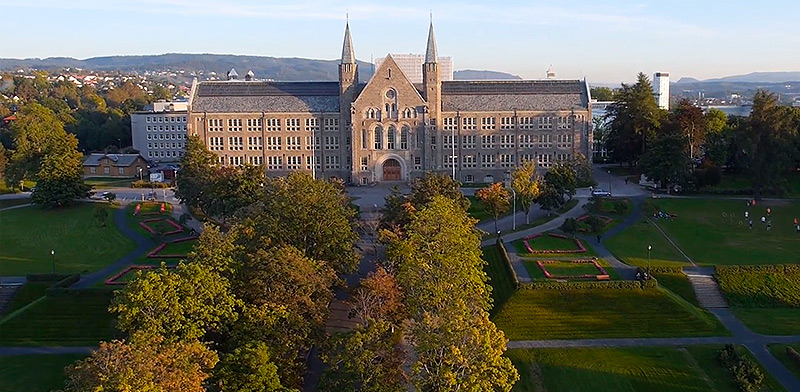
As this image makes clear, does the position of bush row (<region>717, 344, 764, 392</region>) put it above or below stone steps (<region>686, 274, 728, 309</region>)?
below

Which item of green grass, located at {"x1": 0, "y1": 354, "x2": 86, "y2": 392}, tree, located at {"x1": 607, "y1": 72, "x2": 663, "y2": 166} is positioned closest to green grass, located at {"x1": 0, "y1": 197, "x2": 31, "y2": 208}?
green grass, located at {"x1": 0, "y1": 354, "x2": 86, "y2": 392}

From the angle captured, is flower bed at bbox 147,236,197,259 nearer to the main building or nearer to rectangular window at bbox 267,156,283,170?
the main building

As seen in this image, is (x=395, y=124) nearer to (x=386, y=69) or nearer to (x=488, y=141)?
(x=386, y=69)

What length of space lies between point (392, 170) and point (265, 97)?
63.8ft

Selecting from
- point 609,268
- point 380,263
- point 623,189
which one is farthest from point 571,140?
point 380,263

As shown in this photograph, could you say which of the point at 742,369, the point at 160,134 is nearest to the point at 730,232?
the point at 742,369

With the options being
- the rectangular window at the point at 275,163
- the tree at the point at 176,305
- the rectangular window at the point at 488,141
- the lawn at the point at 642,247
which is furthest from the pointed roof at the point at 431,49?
the tree at the point at 176,305

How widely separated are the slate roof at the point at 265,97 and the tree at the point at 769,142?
48.2 m

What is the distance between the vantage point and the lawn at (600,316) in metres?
41.7

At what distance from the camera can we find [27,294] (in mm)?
49094

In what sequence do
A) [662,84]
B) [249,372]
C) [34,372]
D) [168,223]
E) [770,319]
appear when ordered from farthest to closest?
[662,84] < [168,223] < [770,319] < [34,372] < [249,372]

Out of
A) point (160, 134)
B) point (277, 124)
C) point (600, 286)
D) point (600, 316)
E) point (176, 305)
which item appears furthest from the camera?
point (160, 134)

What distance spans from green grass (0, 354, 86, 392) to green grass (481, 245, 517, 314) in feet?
82.7

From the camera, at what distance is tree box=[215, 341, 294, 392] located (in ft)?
96.3
